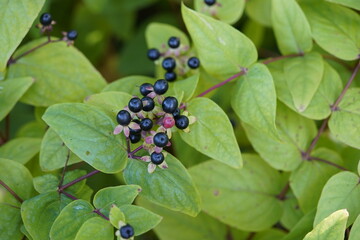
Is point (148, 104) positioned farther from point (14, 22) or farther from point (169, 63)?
point (14, 22)

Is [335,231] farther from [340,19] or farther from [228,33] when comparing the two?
[340,19]

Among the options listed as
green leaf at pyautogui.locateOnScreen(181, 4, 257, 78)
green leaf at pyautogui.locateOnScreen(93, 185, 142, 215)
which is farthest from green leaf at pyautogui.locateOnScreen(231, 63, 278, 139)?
green leaf at pyautogui.locateOnScreen(93, 185, 142, 215)

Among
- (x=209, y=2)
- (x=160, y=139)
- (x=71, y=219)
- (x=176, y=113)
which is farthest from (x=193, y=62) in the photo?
(x=71, y=219)

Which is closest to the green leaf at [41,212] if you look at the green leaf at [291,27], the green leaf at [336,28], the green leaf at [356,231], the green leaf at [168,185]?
the green leaf at [168,185]

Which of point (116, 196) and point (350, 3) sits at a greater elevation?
point (350, 3)

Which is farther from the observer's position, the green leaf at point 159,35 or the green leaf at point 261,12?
the green leaf at point 261,12

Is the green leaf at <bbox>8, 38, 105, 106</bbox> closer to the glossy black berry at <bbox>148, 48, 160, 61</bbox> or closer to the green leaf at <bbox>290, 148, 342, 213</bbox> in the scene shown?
the glossy black berry at <bbox>148, 48, 160, 61</bbox>

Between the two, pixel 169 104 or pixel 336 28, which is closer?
pixel 169 104

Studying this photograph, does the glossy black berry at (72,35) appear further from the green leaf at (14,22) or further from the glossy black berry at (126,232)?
the glossy black berry at (126,232)
